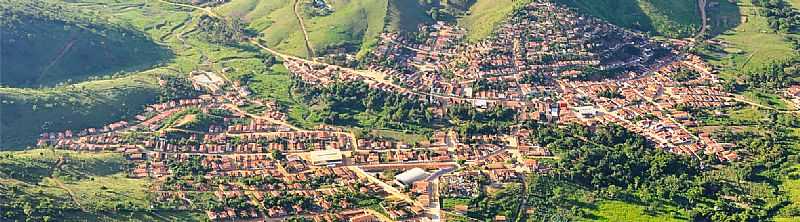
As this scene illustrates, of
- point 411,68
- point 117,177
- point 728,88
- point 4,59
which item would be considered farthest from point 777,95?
point 4,59

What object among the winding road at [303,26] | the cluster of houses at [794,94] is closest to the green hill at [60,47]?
the winding road at [303,26]

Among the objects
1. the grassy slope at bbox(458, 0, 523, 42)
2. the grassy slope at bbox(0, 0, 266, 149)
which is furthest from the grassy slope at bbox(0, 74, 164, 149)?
the grassy slope at bbox(458, 0, 523, 42)

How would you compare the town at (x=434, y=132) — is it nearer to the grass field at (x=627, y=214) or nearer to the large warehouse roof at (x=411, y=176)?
the large warehouse roof at (x=411, y=176)

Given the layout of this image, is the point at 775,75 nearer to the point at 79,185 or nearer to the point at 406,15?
the point at 406,15

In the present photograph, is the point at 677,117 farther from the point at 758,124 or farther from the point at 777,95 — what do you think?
the point at 777,95

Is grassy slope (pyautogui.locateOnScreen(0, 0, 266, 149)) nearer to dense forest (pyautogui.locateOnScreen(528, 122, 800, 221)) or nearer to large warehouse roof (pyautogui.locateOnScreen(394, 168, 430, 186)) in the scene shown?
large warehouse roof (pyautogui.locateOnScreen(394, 168, 430, 186))

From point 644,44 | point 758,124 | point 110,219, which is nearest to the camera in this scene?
point 110,219

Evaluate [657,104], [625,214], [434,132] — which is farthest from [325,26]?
[625,214]
